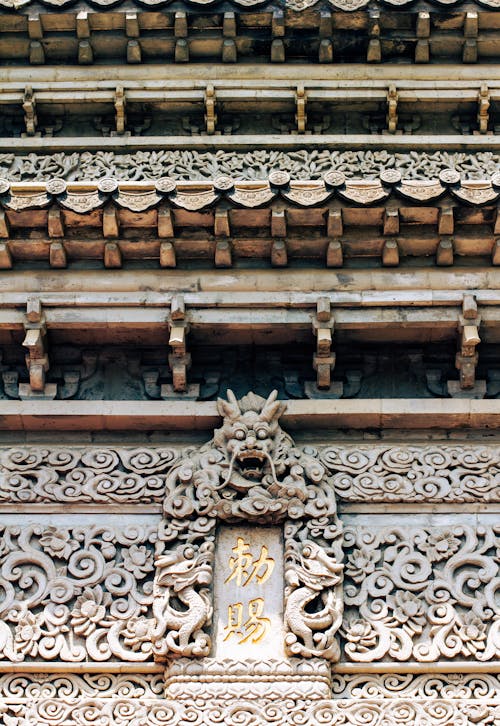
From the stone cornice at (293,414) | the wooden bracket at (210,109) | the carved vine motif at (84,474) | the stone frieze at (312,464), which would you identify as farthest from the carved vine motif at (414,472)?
the wooden bracket at (210,109)

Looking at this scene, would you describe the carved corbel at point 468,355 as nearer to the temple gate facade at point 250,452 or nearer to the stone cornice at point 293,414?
the temple gate facade at point 250,452

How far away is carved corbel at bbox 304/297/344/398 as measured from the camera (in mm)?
9453

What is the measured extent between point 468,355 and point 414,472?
81cm

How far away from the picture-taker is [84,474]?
9438mm

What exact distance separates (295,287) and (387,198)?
0.81 meters

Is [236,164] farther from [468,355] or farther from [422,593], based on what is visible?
[422,593]

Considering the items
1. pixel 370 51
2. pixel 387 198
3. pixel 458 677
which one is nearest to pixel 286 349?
pixel 387 198

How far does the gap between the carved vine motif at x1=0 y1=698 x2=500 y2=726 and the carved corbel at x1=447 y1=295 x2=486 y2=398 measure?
2.07 meters

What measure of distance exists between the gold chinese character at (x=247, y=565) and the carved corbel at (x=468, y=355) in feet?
5.40

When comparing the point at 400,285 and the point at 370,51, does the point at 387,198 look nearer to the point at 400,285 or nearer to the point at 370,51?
the point at 400,285

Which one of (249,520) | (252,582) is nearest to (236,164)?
(249,520)

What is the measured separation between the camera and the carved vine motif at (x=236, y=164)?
11.3 meters

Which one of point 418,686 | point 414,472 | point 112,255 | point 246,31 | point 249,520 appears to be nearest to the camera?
point 418,686

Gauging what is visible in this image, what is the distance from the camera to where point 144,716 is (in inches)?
331
